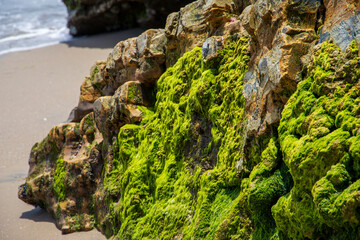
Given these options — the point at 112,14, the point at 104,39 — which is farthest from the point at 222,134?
the point at 112,14

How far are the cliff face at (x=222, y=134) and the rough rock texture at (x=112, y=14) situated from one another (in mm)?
9012

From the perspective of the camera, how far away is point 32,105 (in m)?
12.9

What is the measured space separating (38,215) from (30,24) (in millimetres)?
16418

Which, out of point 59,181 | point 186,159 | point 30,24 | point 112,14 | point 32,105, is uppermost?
point 112,14

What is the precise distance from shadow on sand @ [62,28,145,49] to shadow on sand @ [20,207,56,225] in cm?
894

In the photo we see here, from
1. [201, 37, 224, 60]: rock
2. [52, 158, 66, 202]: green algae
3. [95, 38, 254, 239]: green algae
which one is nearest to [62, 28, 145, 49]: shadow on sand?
[52, 158, 66, 202]: green algae

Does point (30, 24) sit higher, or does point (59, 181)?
point (30, 24)

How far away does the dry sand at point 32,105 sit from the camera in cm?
795

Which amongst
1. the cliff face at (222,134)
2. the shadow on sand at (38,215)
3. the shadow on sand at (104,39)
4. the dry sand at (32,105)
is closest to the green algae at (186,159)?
the cliff face at (222,134)

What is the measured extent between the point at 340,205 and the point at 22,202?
7.69 metres

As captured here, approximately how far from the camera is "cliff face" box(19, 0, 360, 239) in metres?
3.20

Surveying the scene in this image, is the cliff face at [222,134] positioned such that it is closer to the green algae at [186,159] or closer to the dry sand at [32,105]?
the green algae at [186,159]

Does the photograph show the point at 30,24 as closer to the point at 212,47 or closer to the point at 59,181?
the point at 59,181

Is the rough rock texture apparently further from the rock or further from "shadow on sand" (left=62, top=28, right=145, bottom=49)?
the rock
